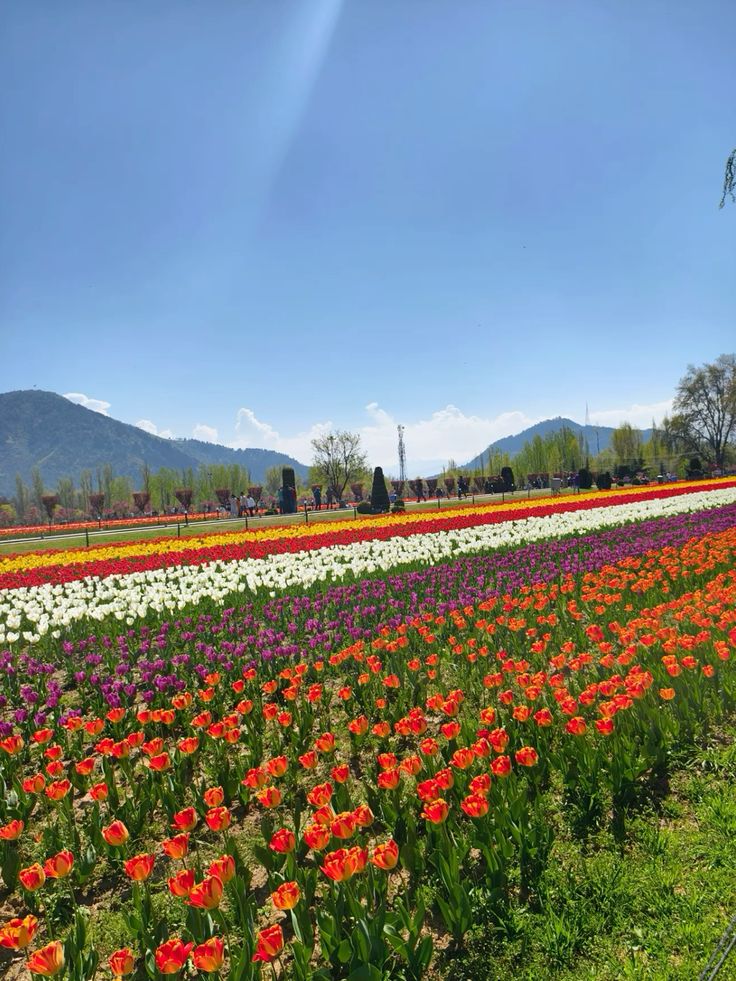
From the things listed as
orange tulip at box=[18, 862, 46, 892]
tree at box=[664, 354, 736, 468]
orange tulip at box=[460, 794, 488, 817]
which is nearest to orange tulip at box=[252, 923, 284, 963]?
orange tulip at box=[460, 794, 488, 817]

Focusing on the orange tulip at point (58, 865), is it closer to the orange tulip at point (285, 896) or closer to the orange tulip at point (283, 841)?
the orange tulip at point (283, 841)

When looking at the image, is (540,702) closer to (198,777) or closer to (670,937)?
(670,937)

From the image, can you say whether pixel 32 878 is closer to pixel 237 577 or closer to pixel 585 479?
pixel 237 577

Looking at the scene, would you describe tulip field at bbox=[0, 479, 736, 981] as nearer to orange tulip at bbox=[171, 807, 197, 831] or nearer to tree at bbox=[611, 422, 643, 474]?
orange tulip at bbox=[171, 807, 197, 831]

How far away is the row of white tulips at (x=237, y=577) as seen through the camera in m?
8.96

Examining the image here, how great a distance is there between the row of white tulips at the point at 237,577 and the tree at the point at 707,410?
2508 inches

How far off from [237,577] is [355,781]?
7.60m

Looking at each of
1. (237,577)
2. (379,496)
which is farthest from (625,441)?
(237,577)

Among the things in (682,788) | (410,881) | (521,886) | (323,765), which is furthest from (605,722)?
(323,765)

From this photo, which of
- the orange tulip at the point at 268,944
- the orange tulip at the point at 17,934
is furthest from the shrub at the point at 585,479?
the orange tulip at the point at 17,934

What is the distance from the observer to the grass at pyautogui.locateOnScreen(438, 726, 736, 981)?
2557 mm

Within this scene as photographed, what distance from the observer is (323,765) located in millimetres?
4672

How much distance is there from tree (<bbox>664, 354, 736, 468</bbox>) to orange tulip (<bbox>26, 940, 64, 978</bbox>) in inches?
3181

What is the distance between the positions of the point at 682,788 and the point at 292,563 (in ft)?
32.3
